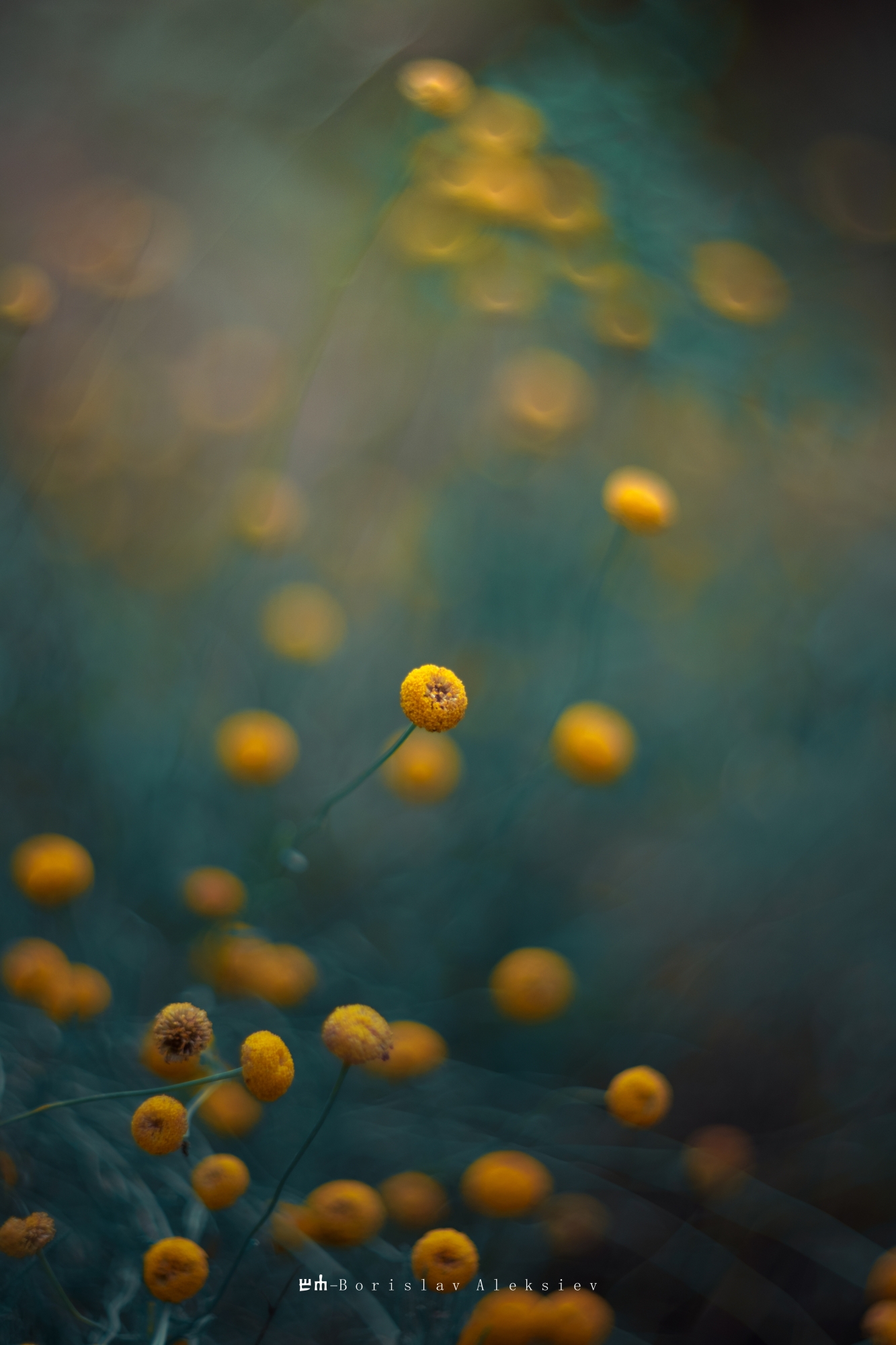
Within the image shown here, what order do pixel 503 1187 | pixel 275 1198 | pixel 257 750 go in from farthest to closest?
pixel 257 750 < pixel 503 1187 < pixel 275 1198

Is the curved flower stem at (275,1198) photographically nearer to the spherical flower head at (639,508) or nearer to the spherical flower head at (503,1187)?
the spherical flower head at (503,1187)

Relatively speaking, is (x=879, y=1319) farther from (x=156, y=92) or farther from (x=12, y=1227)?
(x=156, y=92)

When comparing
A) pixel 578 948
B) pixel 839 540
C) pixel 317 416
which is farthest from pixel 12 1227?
pixel 839 540

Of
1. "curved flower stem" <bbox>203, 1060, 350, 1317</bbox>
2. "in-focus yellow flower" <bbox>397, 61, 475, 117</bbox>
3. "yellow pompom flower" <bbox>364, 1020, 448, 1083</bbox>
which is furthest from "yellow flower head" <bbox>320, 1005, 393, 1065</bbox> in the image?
"in-focus yellow flower" <bbox>397, 61, 475, 117</bbox>

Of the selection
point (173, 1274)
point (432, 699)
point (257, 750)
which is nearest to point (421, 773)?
point (257, 750)

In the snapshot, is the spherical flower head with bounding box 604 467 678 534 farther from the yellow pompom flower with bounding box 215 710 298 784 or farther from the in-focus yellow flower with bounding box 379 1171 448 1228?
the in-focus yellow flower with bounding box 379 1171 448 1228

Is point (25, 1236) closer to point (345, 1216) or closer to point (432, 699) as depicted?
point (345, 1216)
